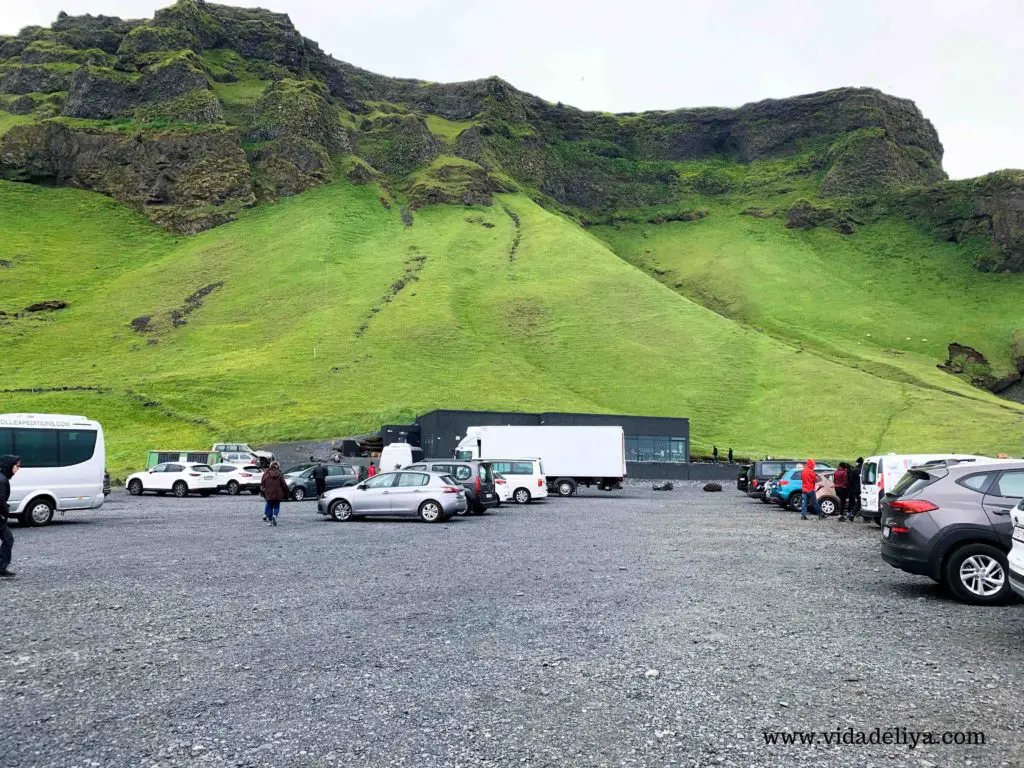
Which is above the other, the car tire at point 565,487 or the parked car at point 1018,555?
the parked car at point 1018,555

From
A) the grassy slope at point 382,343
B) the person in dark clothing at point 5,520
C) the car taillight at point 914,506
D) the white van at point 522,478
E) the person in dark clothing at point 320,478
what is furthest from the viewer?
the grassy slope at point 382,343

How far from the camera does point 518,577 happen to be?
41.0ft

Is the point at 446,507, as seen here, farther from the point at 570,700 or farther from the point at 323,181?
the point at 323,181

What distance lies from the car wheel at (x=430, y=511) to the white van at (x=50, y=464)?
8.98 m

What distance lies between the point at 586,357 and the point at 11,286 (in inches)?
2896

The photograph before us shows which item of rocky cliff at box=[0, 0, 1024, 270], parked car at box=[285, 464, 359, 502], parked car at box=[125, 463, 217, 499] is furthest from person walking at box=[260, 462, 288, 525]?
rocky cliff at box=[0, 0, 1024, 270]

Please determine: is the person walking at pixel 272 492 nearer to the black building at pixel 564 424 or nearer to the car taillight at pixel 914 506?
the car taillight at pixel 914 506

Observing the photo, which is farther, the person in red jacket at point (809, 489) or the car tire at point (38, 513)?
the person in red jacket at point (809, 489)

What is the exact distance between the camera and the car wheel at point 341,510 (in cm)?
2353

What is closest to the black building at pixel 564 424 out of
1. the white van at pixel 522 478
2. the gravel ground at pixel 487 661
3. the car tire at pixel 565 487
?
the car tire at pixel 565 487

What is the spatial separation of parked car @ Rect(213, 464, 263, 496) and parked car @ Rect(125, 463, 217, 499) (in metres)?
0.72

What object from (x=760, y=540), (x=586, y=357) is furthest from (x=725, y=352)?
(x=760, y=540)

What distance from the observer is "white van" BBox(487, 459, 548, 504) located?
33.3 metres

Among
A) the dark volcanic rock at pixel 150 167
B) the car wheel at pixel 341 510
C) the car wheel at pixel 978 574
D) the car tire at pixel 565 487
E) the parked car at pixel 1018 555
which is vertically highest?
the dark volcanic rock at pixel 150 167
